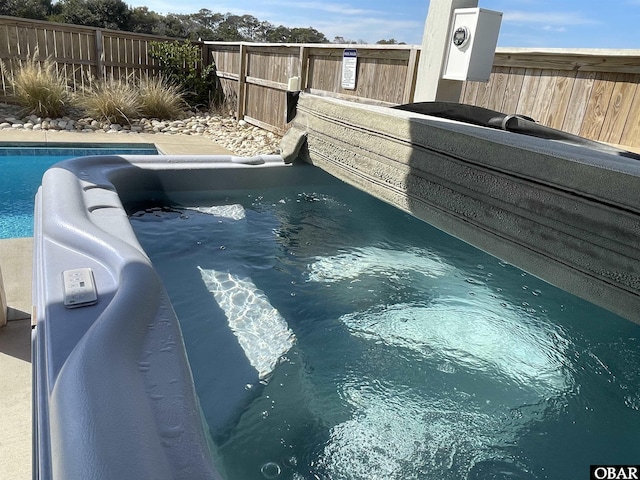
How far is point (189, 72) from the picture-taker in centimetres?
931

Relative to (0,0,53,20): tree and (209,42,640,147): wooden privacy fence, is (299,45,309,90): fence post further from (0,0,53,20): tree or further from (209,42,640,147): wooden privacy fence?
(0,0,53,20): tree

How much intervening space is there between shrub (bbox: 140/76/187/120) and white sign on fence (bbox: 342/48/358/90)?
3765 mm

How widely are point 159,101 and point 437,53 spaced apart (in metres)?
6.00

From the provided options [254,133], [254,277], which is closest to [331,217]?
[254,277]

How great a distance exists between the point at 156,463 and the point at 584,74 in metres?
3.62

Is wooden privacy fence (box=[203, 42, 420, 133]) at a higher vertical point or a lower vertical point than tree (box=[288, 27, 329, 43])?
lower

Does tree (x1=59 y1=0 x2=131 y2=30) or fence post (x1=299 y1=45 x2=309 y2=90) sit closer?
fence post (x1=299 y1=45 x2=309 y2=90)

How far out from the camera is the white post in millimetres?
3320

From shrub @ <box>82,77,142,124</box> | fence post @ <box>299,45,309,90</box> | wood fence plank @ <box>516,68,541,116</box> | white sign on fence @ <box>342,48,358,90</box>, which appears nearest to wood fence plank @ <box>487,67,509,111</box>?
wood fence plank @ <box>516,68,541,116</box>

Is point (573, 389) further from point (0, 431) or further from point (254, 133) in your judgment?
point (254, 133)

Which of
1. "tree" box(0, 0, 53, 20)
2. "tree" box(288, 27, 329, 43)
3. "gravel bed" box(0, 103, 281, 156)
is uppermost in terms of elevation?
"tree" box(288, 27, 329, 43)

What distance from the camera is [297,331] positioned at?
2145 millimetres

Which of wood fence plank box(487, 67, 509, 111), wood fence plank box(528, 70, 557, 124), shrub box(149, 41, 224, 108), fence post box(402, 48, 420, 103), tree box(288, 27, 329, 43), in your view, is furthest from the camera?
tree box(288, 27, 329, 43)

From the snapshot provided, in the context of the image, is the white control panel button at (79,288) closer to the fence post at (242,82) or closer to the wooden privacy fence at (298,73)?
the wooden privacy fence at (298,73)
